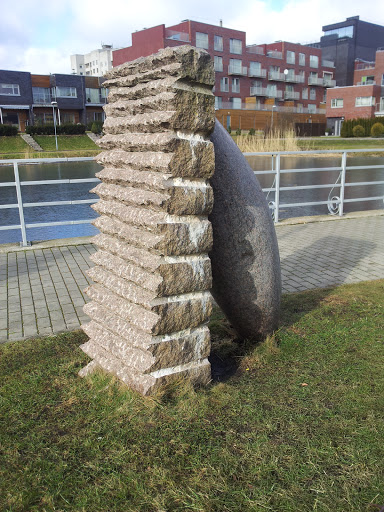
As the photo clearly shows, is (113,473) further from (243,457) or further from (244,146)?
(244,146)

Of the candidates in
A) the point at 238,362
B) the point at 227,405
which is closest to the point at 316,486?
the point at 227,405

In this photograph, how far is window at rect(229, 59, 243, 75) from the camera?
63750 millimetres

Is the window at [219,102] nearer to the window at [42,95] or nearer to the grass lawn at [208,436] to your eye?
the window at [42,95]

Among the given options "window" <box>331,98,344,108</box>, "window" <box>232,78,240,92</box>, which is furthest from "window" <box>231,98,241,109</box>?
"window" <box>331,98,344,108</box>

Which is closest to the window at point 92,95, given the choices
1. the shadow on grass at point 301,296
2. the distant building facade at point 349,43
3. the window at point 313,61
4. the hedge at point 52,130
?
the hedge at point 52,130

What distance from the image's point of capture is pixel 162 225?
292 centimetres

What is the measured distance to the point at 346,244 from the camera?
26.7 feet

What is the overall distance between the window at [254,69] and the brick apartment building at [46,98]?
20.8 metres

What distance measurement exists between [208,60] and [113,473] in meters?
2.44

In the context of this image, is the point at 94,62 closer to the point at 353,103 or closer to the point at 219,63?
the point at 219,63

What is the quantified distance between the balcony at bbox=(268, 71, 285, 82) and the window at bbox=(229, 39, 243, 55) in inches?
270

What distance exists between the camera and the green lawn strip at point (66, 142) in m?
42.0

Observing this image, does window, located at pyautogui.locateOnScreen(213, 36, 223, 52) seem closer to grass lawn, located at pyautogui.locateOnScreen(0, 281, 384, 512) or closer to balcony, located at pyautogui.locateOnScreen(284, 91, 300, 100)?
balcony, located at pyautogui.locateOnScreen(284, 91, 300, 100)

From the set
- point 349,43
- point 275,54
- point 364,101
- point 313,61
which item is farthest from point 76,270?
point 349,43
